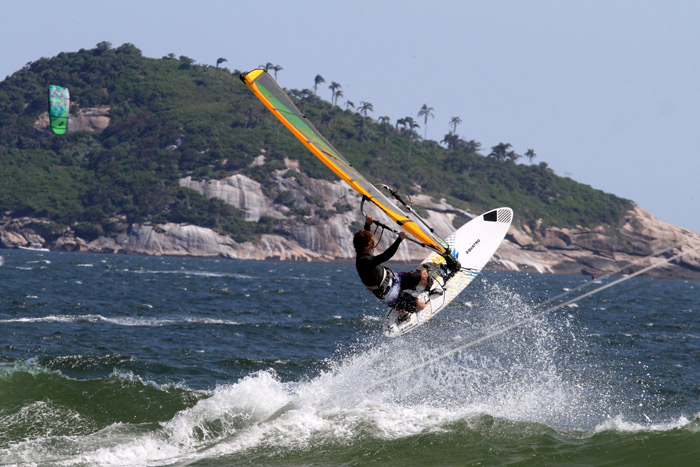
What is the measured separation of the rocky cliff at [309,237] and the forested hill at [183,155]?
1.79 meters

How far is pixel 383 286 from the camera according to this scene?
382 inches

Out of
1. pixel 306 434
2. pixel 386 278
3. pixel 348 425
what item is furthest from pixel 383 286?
pixel 306 434

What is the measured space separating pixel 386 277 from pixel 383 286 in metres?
0.14

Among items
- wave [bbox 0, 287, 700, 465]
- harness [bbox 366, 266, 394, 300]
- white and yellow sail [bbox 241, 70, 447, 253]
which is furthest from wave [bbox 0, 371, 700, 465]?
white and yellow sail [bbox 241, 70, 447, 253]

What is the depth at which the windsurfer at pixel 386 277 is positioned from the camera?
910 centimetres

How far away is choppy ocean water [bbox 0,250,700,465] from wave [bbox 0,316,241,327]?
63 mm

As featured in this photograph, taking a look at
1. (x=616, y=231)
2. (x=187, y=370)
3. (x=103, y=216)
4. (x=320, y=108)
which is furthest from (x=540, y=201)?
(x=187, y=370)

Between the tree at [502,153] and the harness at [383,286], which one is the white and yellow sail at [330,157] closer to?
the harness at [383,286]

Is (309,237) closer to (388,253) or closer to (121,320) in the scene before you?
(121,320)

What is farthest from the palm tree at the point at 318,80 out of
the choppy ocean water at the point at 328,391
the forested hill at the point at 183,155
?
the choppy ocean water at the point at 328,391

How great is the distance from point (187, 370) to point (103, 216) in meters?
89.2

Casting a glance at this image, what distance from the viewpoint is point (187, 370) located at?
14.1m

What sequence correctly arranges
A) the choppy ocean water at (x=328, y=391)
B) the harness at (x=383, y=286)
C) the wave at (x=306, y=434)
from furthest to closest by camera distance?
the harness at (x=383, y=286), the choppy ocean water at (x=328, y=391), the wave at (x=306, y=434)

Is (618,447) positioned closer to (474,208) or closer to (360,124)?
(474,208)
